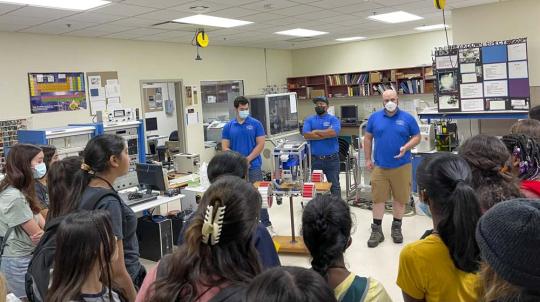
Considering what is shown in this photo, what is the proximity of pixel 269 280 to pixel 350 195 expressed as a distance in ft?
18.3

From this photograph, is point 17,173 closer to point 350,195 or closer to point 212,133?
point 350,195

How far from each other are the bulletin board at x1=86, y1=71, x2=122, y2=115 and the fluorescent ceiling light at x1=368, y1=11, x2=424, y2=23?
13.4 ft

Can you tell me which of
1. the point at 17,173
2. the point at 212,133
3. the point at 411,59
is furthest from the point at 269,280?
the point at 411,59

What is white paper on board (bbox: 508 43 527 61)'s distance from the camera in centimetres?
518

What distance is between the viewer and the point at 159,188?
14.1 feet

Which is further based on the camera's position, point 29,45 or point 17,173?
point 29,45

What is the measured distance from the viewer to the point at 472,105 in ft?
18.4

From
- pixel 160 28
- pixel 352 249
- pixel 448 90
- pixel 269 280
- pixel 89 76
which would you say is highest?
pixel 160 28

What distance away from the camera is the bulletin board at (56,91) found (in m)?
6.00

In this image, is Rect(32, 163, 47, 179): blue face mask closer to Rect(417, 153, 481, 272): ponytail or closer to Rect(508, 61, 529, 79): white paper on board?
Rect(417, 153, 481, 272): ponytail

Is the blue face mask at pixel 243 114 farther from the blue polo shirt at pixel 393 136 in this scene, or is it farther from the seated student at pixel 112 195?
the seated student at pixel 112 195

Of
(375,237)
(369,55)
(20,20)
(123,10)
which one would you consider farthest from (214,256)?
(369,55)

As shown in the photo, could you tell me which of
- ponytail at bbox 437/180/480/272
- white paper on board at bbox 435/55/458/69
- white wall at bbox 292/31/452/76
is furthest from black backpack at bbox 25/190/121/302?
white wall at bbox 292/31/452/76

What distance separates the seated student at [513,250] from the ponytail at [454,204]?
490 millimetres
